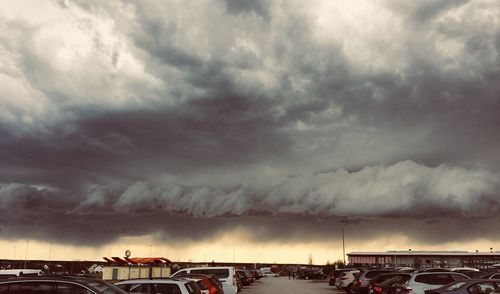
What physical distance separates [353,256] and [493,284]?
128 metres

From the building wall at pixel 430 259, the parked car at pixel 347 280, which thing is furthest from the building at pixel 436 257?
the parked car at pixel 347 280

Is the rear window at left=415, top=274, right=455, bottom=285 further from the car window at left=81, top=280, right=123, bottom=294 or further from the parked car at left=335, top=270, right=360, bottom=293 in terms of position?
the parked car at left=335, top=270, right=360, bottom=293

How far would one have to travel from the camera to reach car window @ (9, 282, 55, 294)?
9.41m

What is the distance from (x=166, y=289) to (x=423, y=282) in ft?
38.5

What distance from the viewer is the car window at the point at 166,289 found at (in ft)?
43.5

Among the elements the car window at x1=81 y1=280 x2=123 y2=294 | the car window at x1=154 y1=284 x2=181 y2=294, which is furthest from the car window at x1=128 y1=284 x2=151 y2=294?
the car window at x1=81 y1=280 x2=123 y2=294

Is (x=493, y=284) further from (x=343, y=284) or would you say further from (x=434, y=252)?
(x=434, y=252)

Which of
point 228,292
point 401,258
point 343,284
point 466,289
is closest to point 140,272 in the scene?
point 228,292

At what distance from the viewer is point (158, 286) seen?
13.5 metres

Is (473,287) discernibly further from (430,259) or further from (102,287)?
(430,259)

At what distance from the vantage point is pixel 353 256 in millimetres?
139750

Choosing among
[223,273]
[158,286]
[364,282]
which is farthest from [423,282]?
[158,286]

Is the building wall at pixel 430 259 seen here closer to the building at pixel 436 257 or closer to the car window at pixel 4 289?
the building at pixel 436 257

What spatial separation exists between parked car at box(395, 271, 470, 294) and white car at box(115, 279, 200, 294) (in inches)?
401
